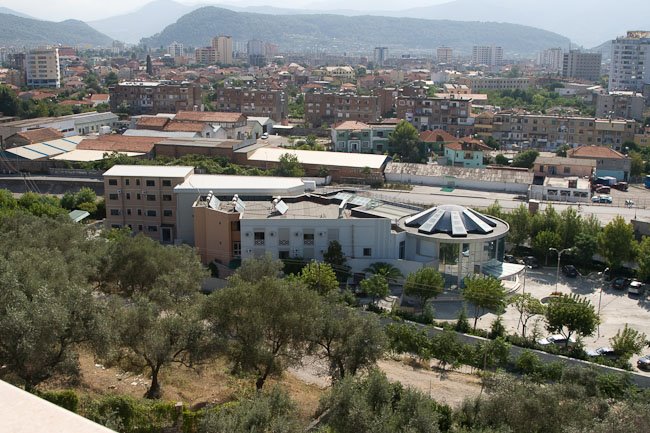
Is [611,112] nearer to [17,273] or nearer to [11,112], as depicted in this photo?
[11,112]

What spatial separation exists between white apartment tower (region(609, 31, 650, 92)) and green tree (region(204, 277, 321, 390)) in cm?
7305

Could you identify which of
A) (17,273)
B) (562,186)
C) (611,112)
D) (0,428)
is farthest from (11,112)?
(0,428)

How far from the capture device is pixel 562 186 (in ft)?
104

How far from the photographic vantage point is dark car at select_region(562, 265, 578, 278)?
21.5m

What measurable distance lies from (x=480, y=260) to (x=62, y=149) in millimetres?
25808

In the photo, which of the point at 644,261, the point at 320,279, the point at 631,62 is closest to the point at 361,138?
the point at 644,261

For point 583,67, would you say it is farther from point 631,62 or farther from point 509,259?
point 509,259

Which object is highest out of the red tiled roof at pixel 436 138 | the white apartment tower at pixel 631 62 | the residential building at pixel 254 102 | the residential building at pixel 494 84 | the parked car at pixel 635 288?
the white apartment tower at pixel 631 62

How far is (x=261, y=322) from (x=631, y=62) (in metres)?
76.8

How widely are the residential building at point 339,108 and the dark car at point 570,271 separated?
98.0 ft

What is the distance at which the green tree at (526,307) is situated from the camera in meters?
16.5

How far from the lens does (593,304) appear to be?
19.2 m

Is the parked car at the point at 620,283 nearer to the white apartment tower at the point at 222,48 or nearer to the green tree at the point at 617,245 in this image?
the green tree at the point at 617,245

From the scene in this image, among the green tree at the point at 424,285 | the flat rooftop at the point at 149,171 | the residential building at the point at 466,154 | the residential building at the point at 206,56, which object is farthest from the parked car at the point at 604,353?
the residential building at the point at 206,56
